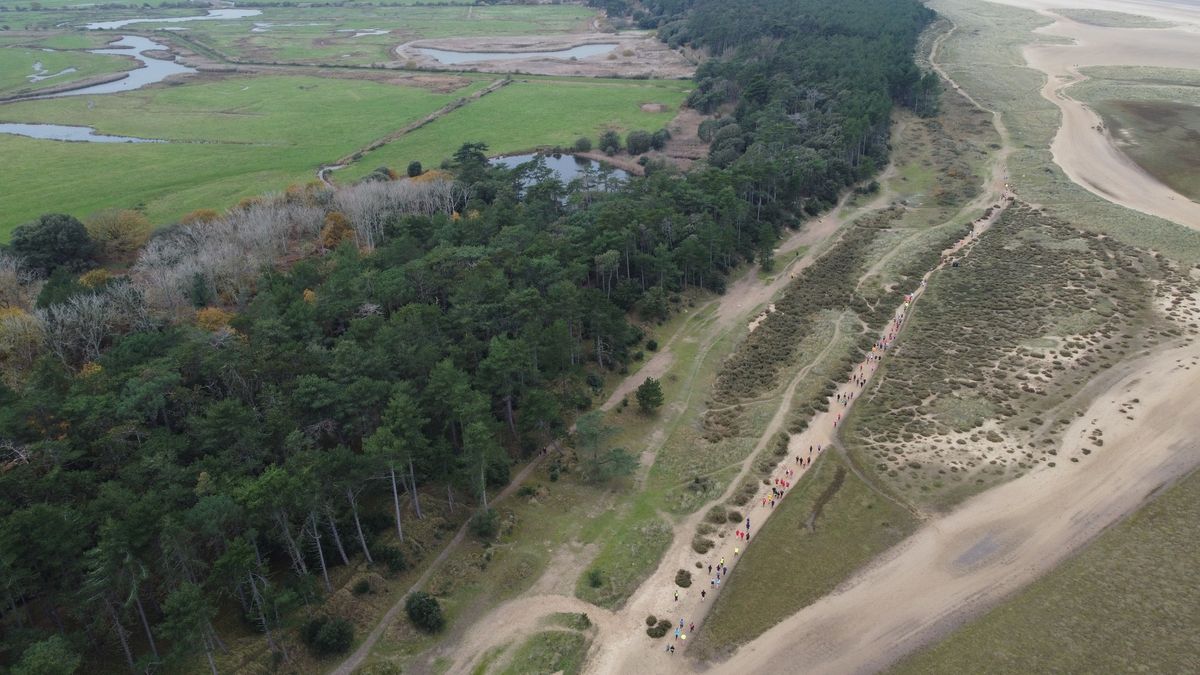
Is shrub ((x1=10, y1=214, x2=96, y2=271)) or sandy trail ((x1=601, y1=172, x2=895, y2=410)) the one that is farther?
shrub ((x1=10, y1=214, x2=96, y2=271))

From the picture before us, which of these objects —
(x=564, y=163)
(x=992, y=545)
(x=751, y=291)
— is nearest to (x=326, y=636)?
(x=992, y=545)

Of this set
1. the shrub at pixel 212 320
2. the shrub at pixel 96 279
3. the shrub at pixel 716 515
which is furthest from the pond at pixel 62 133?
the shrub at pixel 716 515

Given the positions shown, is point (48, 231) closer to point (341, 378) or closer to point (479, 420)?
point (341, 378)

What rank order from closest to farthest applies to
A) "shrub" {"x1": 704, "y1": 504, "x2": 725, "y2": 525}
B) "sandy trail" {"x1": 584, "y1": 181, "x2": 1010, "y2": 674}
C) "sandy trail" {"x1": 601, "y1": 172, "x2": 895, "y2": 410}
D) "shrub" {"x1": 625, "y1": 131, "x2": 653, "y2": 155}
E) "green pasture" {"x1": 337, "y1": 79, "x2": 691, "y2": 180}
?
"sandy trail" {"x1": 584, "y1": 181, "x2": 1010, "y2": 674}
"shrub" {"x1": 704, "y1": 504, "x2": 725, "y2": 525}
"sandy trail" {"x1": 601, "y1": 172, "x2": 895, "y2": 410}
"green pasture" {"x1": 337, "y1": 79, "x2": 691, "y2": 180}
"shrub" {"x1": 625, "y1": 131, "x2": 653, "y2": 155}

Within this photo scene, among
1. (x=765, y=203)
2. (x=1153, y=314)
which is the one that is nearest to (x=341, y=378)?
(x=765, y=203)

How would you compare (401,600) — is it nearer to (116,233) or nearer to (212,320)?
(212,320)

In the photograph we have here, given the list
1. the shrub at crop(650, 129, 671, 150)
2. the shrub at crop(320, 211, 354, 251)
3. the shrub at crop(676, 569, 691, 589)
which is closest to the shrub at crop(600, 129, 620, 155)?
the shrub at crop(650, 129, 671, 150)

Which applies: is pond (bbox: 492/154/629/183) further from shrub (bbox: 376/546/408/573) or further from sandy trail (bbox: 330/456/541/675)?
shrub (bbox: 376/546/408/573)
